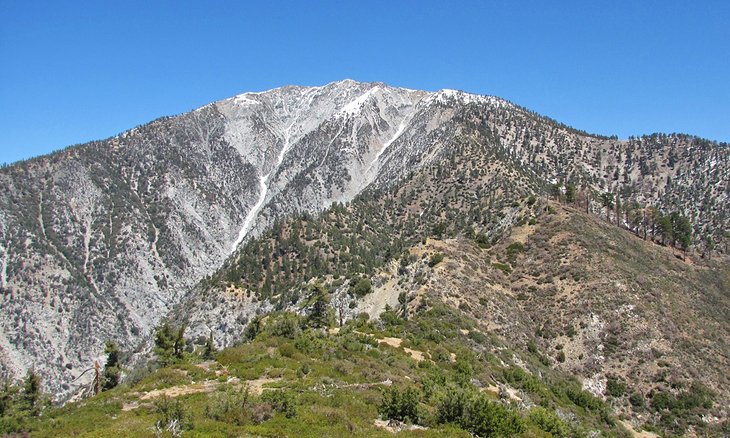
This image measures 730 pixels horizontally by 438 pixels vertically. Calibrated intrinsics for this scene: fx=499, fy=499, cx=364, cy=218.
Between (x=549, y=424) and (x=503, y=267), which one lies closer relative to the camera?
(x=549, y=424)

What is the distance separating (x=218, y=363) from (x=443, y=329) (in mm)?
23109

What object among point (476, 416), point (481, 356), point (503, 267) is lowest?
point (481, 356)

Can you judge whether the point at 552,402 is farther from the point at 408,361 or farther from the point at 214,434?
the point at 214,434

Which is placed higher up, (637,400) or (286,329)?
(286,329)

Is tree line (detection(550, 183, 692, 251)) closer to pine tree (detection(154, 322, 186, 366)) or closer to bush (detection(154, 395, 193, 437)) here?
pine tree (detection(154, 322, 186, 366))

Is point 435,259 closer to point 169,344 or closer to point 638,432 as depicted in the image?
point 638,432

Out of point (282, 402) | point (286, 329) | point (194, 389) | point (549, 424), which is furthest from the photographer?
point (286, 329)

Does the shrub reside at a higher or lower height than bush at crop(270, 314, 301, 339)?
lower

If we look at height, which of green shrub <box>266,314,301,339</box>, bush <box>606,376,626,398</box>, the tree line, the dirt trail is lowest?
bush <box>606,376,626,398</box>

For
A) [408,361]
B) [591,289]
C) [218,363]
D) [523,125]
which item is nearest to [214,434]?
[218,363]

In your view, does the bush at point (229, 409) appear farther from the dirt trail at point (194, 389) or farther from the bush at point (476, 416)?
the bush at point (476, 416)

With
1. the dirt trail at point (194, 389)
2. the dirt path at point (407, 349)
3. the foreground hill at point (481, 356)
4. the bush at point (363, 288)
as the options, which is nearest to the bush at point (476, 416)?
the foreground hill at point (481, 356)

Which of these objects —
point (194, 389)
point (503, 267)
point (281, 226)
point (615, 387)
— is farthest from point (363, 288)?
point (281, 226)

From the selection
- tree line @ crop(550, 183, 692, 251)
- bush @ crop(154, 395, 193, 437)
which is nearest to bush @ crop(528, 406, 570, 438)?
bush @ crop(154, 395, 193, 437)
